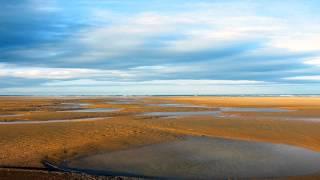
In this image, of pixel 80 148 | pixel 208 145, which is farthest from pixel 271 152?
pixel 80 148

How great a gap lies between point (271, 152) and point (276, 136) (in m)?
5.72

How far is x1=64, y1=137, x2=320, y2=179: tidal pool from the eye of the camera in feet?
44.0

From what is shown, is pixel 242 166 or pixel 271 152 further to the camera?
pixel 271 152

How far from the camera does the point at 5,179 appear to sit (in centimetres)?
1201

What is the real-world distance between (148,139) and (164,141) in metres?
1.04

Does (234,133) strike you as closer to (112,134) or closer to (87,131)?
(112,134)

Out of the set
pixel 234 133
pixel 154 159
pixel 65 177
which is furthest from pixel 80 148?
pixel 234 133

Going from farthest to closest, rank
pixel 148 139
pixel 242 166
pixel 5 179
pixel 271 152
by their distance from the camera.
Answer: pixel 148 139 → pixel 271 152 → pixel 242 166 → pixel 5 179

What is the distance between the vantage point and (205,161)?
1545 cm

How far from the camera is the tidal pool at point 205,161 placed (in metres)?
13.4

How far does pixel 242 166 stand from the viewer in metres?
14.4

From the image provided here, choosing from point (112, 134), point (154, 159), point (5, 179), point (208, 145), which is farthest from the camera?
point (112, 134)

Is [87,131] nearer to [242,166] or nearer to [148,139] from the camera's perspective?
[148,139]

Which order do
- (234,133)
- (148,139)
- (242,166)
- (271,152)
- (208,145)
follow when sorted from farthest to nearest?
1. (234,133)
2. (148,139)
3. (208,145)
4. (271,152)
5. (242,166)
